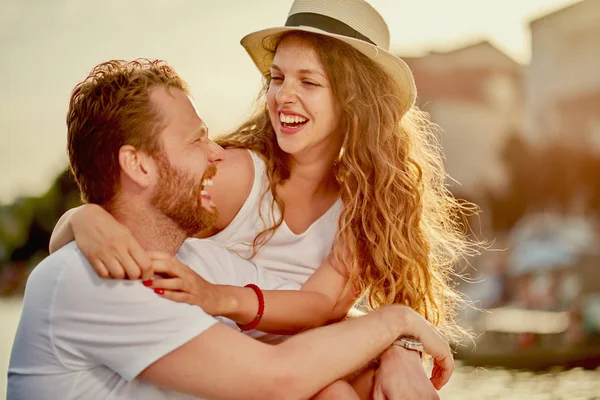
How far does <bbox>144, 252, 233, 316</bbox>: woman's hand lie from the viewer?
7.65 ft

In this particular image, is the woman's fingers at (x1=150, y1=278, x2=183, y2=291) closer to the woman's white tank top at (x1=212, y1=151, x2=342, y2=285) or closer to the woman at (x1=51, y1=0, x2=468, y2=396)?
the woman at (x1=51, y1=0, x2=468, y2=396)

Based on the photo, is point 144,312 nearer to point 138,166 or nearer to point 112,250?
point 112,250

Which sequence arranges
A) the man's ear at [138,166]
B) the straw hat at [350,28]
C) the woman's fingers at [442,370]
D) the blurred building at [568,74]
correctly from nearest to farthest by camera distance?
the man's ear at [138,166], the woman's fingers at [442,370], the straw hat at [350,28], the blurred building at [568,74]

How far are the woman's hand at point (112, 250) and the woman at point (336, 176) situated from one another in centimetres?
122

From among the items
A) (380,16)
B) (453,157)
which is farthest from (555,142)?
(380,16)

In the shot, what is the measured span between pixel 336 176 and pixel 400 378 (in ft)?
4.03

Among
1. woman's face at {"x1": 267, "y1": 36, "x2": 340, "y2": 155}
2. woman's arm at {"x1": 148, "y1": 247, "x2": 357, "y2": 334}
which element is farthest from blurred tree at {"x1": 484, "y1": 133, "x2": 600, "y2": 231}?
woman's arm at {"x1": 148, "y1": 247, "x2": 357, "y2": 334}

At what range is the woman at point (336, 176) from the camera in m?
3.72

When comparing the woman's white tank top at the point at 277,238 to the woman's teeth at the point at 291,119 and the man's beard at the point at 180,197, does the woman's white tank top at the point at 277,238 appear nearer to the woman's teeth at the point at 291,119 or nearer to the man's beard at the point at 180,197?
the woman's teeth at the point at 291,119

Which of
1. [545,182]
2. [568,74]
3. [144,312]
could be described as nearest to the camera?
[144,312]

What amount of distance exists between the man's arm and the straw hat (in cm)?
163

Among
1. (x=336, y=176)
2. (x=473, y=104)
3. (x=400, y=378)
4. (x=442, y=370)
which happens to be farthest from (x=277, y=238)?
(x=473, y=104)

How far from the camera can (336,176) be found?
394cm

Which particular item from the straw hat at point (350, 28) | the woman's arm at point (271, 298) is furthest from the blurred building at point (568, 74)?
the woman's arm at point (271, 298)
